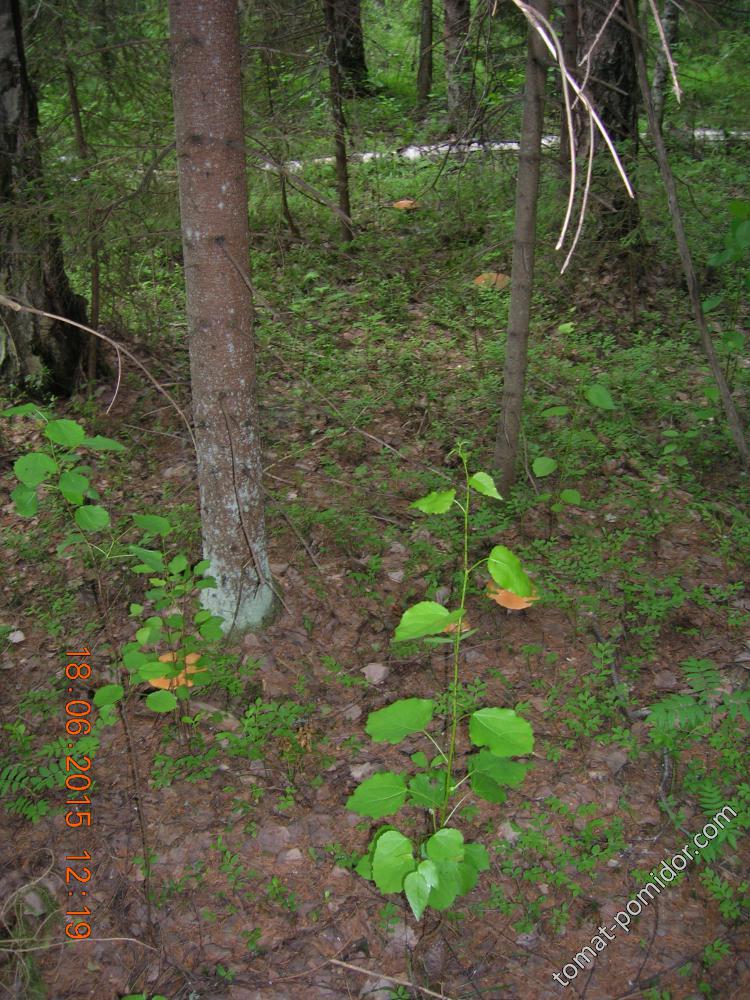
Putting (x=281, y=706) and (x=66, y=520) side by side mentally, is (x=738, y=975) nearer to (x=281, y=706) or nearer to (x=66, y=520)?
(x=281, y=706)

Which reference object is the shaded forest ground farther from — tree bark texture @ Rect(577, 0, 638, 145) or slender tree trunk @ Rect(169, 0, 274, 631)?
tree bark texture @ Rect(577, 0, 638, 145)

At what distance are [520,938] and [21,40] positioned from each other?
21.2 ft

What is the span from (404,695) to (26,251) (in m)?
Answer: 4.27

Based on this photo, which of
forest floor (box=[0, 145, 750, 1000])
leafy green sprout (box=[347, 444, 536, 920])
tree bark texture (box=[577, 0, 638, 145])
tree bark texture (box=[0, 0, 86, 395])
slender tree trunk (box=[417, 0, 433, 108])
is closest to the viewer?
leafy green sprout (box=[347, 444, 536, 920])

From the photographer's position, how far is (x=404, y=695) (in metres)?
3.70

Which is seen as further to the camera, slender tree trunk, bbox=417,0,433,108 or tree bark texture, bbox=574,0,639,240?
slender tree trunk, bbox=417,0,433,108

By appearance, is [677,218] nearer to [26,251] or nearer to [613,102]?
[613,102]

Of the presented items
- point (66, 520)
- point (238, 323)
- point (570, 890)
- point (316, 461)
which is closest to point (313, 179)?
point (316, 461)

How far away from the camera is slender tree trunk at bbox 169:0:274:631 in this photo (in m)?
3.07

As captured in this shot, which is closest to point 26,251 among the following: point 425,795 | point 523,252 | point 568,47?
point 523,252

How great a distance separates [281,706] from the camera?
364 cm

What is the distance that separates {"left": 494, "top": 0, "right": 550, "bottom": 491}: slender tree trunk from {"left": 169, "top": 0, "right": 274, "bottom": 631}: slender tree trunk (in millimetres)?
1567

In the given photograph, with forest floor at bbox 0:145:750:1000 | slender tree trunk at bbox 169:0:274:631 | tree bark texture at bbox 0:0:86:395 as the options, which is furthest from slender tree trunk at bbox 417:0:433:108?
slender tree trunk at bbox 169:0:274:631

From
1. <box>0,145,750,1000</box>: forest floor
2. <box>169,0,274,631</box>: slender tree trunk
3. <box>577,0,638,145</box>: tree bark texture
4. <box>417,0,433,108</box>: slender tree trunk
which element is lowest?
<box>0,145,750,1000</box>: forest floor
